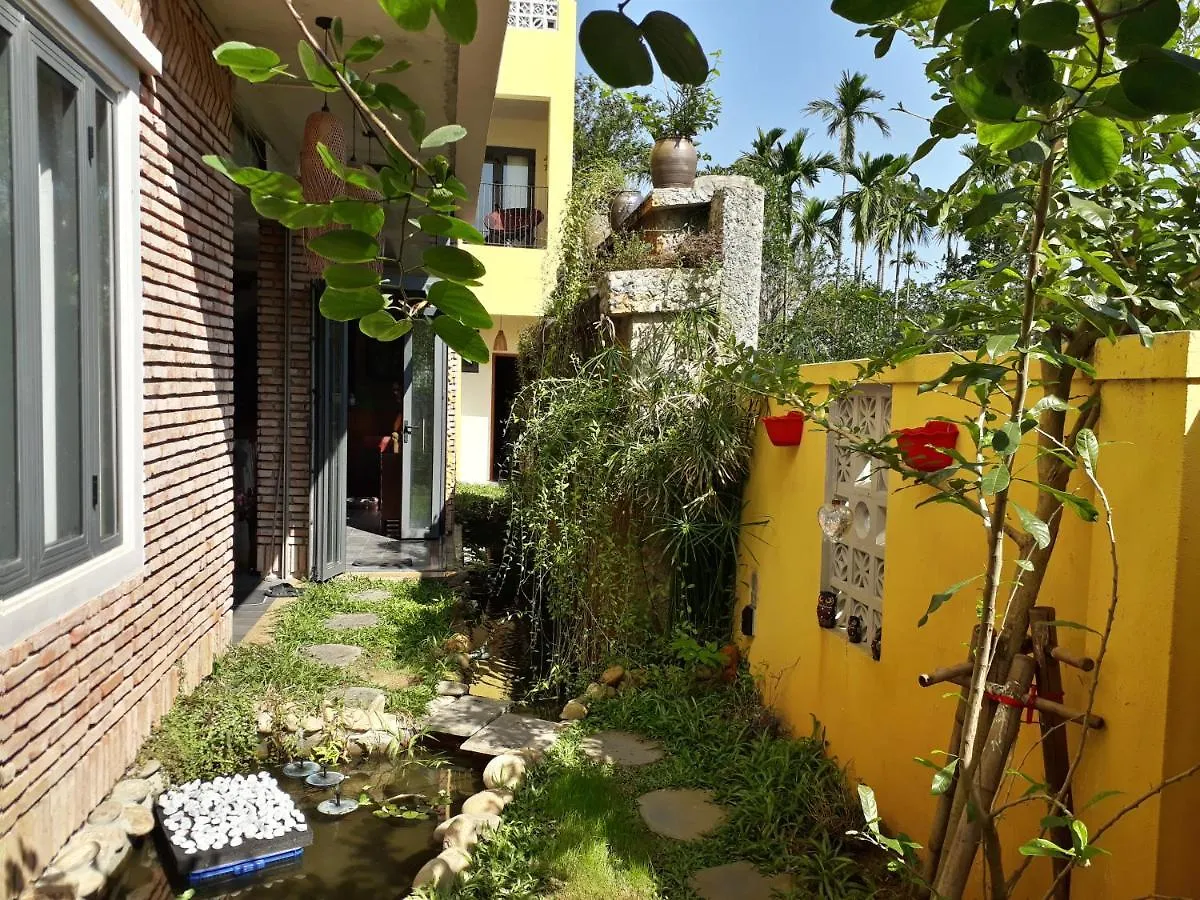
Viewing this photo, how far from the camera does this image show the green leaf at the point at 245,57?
3.03 feet

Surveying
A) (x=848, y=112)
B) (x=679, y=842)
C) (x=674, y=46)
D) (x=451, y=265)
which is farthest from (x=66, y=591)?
(x=848, y=112)

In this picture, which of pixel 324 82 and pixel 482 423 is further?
pixel 482 423

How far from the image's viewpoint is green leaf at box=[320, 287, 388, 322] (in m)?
0.95

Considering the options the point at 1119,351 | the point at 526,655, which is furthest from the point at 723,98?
the point at 1119,351

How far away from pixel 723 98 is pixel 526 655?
212 inches

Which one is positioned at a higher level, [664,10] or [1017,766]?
[664,10]

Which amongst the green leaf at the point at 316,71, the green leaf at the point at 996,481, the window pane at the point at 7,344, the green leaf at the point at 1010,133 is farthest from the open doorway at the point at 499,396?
the green leaf at the point at 1010,133

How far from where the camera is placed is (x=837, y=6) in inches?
29.2

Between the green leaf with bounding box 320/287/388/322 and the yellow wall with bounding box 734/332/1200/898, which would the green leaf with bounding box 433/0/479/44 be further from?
the yellow wall with bounding box 734/332/1200/898

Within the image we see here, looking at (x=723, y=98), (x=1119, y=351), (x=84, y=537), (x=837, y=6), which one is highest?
(x=723, y=98)

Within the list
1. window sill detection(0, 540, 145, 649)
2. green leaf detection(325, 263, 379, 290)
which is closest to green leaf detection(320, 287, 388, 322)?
green leaf detection(325, 263, 379, 290)

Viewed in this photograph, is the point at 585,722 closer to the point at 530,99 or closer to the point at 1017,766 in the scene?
the point at 1017,766

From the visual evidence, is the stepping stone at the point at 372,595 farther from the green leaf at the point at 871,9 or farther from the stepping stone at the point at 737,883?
the green leaf at the point at 871,9

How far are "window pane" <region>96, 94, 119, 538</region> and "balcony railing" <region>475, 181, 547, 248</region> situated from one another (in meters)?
10.4
